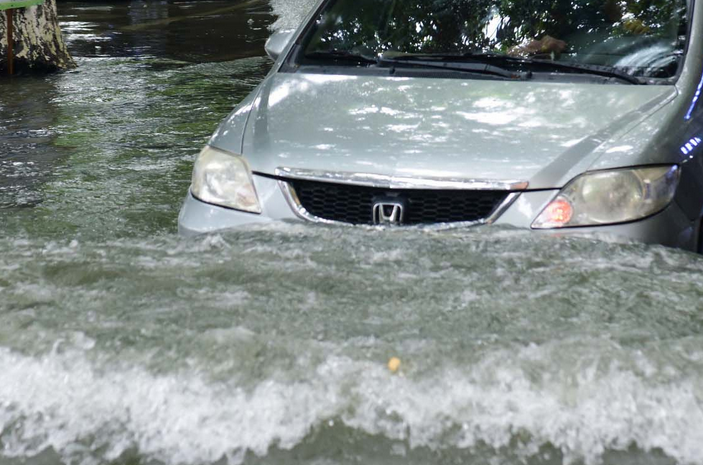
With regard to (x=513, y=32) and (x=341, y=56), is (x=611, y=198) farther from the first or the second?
(x=341, y=56)

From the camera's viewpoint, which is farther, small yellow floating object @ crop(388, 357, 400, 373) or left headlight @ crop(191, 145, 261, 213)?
left headlight @ crop(191, 145, 261, 213)

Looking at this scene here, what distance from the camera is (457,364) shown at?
3.09 m

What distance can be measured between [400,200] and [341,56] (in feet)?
4.20

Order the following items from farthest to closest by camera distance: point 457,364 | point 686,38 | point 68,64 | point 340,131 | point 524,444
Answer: point 68,64
point 686,38
point 340,131
point 457,364
point 524,444

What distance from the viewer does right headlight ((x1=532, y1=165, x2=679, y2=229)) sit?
353cm

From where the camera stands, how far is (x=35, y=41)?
38.0 feet

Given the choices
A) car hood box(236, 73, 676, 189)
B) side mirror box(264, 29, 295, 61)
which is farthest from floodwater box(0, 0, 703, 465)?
side mirror box(264, 29, 295, 61)

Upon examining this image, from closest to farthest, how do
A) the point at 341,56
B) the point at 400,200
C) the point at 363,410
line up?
the point at 363,410 < the point at 400,200 < the point at 341,56

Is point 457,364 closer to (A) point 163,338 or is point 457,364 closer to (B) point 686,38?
(A) point 163,338

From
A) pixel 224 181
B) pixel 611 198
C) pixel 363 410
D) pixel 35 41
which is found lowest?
pixel 35 41

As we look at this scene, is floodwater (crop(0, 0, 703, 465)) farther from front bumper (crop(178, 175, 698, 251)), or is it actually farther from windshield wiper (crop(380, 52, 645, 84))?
windshield wiper (crop(380, 52, 645, 84))

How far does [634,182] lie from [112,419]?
192 cm

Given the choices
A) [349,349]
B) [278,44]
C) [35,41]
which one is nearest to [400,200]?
[349,349]

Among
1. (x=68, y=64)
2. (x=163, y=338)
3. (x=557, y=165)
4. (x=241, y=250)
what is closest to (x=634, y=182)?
(x=557, y=165)
